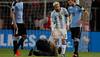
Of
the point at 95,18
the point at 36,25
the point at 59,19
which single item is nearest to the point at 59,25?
the point at 59,19

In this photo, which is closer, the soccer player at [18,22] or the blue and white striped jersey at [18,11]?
the soccer player at [18,22]

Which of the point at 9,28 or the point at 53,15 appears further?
the point at 9,28

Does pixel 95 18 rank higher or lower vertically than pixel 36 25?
higher

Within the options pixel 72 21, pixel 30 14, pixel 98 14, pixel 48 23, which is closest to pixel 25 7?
pixel 30 14

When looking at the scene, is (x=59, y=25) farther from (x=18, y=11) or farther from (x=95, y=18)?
(x=95, y=18)

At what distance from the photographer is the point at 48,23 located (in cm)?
2080

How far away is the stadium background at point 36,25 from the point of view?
21375 mm

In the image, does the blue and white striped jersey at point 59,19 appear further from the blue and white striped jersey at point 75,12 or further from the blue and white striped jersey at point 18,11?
the blue and white striped jersey at point 18,11

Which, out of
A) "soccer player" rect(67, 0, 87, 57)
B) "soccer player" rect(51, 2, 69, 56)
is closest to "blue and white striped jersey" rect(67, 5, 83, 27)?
"soccer player" rect(67, 0, 87, 57)

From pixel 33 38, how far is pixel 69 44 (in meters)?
1.73

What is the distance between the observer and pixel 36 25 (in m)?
21.6

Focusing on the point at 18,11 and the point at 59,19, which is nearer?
the point at 59,19

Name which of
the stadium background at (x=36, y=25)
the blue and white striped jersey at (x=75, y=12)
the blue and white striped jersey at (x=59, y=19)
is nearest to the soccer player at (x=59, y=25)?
the blue and white striped jersey at (x=59, y=19)

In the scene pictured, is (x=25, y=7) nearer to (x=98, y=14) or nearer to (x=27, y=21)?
(x=27, y=21)
